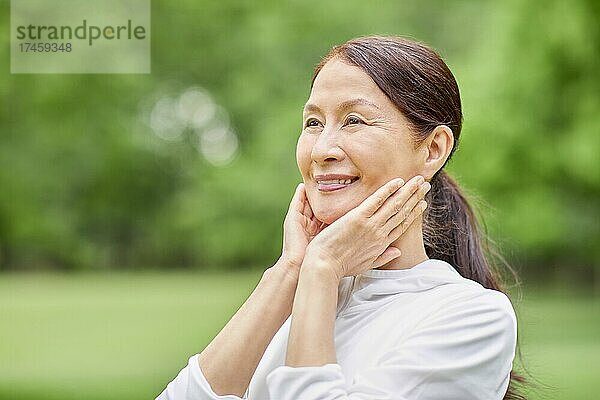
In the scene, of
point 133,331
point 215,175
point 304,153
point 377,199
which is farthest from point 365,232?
point 215,175

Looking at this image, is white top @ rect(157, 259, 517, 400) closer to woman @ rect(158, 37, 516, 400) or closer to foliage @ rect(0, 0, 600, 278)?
woman @ rect(158, 37, 516, 400)

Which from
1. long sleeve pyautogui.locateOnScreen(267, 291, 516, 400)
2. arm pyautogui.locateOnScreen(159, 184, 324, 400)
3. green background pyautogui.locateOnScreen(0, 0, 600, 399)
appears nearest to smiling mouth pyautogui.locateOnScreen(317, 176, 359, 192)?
arm pyautogui.locateOnScreen(159, 184, 324, 400)

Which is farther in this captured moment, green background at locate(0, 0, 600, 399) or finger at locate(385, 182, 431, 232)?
green background at locate(0, 0, 600, 399)

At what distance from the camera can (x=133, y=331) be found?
49.1 feet

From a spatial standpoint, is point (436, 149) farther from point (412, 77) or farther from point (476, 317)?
point (476, 317)

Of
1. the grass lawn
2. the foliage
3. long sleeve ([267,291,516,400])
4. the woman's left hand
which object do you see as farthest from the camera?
the foliage

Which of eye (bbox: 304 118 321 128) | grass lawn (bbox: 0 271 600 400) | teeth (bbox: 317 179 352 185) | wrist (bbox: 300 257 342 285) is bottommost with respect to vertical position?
grass lawn (bbox: 0 271 600 400)

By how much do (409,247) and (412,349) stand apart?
0.77ft

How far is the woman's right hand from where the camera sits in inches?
59.3

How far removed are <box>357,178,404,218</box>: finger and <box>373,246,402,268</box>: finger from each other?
0.10 m

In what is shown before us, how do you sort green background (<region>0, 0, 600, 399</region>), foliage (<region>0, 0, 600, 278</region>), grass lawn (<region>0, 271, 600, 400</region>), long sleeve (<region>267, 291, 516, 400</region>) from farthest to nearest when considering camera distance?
foliage (<region>0, 0, 600, 278</region>)
green background (<region>0, 0, 600, 399</region>)
grass lawn (<region>0, 271, 600, 400</region>)
long sleeve (<region>267, 291, 516, 400</region>)

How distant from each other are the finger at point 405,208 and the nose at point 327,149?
11cm

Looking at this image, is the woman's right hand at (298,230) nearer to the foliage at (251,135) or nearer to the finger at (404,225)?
the finger at (404,225)

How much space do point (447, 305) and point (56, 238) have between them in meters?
16.6
